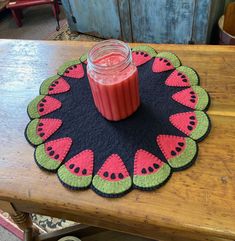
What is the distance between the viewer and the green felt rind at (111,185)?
0.52 metres

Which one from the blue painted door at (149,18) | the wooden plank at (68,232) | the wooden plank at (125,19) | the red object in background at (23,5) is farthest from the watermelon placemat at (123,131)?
the red object in background at (23,5)

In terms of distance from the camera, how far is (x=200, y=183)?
0.52 meters

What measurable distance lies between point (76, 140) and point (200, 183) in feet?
0.84

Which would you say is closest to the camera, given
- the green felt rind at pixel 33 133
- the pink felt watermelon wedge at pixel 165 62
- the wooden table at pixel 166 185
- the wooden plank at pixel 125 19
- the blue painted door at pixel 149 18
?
the wooden table at pixel 166 185

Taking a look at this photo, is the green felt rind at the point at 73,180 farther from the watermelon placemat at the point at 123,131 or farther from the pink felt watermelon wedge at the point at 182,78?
the pink felt watermelon wedge at the point at 182,78

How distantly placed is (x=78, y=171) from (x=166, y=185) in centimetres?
17

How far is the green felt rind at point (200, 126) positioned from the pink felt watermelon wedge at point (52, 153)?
9.9 inches

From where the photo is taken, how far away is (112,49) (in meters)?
0.63

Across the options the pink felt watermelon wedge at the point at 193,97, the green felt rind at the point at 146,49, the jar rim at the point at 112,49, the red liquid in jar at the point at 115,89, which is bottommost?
the pink felt watermelon wedge at the point at 193,97

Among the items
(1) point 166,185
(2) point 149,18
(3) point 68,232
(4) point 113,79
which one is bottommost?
(3) point 68,232

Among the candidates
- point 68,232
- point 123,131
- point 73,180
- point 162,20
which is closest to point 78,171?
point 73,180

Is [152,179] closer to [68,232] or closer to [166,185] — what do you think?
[166,185]

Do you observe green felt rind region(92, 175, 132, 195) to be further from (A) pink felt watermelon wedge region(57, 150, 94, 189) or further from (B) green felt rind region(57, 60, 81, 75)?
(B) green felt rind region(57, 60, 81, 75)

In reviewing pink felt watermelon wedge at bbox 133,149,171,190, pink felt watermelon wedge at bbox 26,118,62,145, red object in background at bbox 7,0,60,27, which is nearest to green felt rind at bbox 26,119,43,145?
pink felt watermelon wedge at bbox 26,118,62,145
